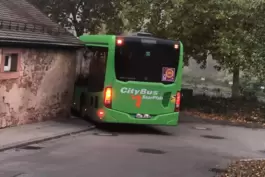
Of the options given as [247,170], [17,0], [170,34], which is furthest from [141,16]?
[247,170]

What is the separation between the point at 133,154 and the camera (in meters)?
13.4

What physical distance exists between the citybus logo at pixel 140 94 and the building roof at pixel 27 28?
3384 millimetres

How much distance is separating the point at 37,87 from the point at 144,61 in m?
3.94

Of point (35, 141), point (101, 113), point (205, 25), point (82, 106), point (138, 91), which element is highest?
point (205, 25)

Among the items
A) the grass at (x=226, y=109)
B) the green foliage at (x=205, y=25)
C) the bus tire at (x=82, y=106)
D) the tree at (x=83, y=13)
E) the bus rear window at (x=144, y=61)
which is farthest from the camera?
the tree at (x=83, y=13)

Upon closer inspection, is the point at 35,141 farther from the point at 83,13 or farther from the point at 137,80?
the point at 83,13

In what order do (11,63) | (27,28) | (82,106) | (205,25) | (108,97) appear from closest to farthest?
(11,63) → (108,97) → (27,28) → (82,106) → (205,25)

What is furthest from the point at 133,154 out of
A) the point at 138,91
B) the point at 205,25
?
the point at 205,25

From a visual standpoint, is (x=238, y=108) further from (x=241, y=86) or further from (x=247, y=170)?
(x=247, y=170)

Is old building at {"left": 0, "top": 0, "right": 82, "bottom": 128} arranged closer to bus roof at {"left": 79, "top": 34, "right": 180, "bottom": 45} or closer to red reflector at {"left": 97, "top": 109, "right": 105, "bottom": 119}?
bus roof at {"left": 79, "top": 34, "right": 180, "bottom": 45}

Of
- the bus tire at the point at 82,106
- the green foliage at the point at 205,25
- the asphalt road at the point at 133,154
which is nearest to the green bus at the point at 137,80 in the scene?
the asphalt road at the point at 133,154

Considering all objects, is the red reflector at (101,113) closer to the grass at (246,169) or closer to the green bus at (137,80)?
the green bus at (137,80)

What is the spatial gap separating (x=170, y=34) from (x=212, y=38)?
2.14 meters

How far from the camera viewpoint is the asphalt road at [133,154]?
10878 mm
